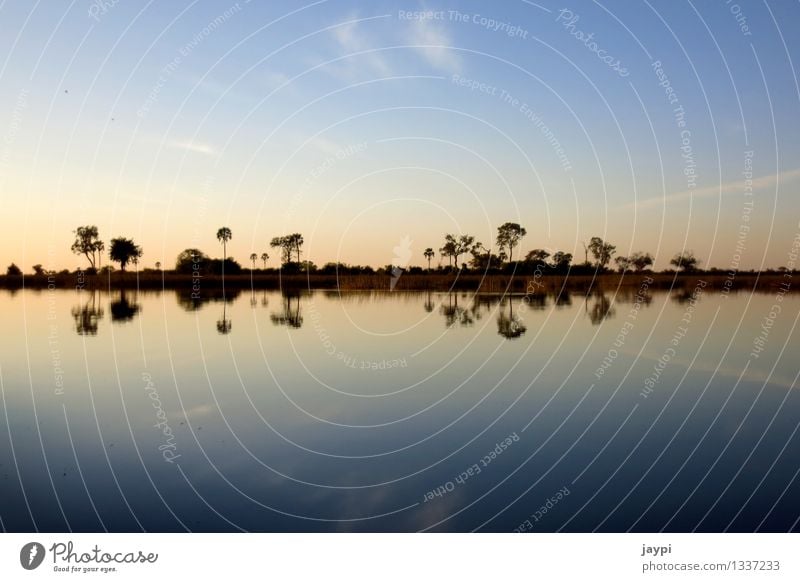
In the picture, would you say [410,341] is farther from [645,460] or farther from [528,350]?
[645,460]

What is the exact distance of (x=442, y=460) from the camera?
916 cm

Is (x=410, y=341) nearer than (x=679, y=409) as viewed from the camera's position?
No

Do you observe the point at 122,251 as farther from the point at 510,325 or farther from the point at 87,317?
the point at 510,325

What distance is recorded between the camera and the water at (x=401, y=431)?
7.79 m

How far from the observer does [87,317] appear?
24938 millimetres

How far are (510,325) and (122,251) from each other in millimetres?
28556

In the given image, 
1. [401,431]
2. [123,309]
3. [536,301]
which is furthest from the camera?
[536,301]

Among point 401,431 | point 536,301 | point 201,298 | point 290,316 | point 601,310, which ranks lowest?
point 401,431

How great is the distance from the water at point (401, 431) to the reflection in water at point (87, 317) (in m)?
1.47

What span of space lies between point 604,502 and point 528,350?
869cm

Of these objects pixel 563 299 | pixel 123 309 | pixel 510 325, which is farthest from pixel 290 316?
pixel 563 299

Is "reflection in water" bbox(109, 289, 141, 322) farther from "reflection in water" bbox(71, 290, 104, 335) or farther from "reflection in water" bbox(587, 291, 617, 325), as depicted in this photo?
"reflection in water" bbox(587, 291, 617, 325)

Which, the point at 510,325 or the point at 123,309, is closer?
the point at 510,325
